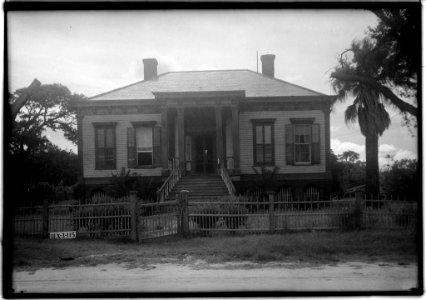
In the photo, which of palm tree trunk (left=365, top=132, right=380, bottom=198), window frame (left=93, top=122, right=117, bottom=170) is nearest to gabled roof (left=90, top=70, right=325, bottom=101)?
window frame (left=93, top=122, right=117, bottom=170)

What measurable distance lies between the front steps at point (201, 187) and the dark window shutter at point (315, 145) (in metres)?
4.44

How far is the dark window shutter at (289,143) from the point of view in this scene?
19016 millimetres

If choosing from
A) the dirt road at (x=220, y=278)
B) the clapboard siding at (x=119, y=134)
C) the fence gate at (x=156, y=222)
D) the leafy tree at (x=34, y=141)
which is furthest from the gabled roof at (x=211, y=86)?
the dirt road at (x=220, y=278)

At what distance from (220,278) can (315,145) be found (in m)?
12.4

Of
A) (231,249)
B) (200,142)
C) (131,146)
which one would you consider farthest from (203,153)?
(231,249)

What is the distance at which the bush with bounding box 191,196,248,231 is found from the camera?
11.7 meters

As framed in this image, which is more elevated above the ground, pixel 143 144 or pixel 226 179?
pixel 143 144

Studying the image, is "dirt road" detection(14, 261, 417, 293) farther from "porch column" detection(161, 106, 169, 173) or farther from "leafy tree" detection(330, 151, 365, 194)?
"porch column" detection(161, 106, 169, 173)

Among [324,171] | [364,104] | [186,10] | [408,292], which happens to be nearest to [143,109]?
[324,171]

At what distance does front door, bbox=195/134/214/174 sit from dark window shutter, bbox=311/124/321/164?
4.67 metres

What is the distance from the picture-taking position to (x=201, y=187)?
56.3 feet

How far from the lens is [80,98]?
666 inches

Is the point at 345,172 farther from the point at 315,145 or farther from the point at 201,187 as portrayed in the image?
the point at 201,187

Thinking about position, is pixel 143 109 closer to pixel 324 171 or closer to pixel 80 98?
pixel 80 98
